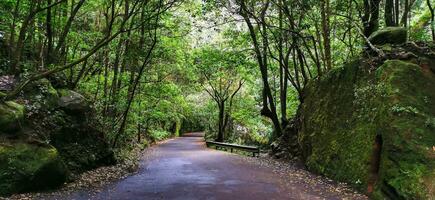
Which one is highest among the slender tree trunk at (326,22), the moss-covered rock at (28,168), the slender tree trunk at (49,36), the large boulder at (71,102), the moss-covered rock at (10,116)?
the slender tree trunk at (326,22)

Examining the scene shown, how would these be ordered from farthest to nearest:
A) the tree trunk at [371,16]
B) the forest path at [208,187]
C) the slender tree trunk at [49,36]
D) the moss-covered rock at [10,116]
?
the tree trunk at [371,16] < the slender tree trunk at [49,36] < the forest path at [208,187] < the moss-covered rock at [10,116]

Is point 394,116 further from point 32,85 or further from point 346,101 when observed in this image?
point 32,85

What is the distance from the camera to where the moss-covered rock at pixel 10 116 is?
9.09m

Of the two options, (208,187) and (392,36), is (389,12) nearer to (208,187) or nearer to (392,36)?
(392,36)

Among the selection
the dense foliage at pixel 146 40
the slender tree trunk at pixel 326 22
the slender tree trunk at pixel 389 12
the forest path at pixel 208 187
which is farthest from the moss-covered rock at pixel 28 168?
the slender tree trunk at pixel 389 12

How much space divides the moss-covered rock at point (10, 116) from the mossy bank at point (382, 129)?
9.20 m

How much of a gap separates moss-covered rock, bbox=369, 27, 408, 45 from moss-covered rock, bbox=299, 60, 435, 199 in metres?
1.36

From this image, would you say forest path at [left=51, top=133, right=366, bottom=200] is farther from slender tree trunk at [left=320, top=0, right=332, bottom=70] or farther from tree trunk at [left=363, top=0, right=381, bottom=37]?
tree trunk at [left=363, top=0, right=381, bottom=37]

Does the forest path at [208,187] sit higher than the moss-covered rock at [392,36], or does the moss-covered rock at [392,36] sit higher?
the moss-covered rock at [392,36]

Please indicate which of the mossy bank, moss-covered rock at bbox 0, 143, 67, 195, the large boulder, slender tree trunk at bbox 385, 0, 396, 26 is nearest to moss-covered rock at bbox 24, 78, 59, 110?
the large boulder

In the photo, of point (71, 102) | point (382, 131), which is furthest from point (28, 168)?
point (382, 131)

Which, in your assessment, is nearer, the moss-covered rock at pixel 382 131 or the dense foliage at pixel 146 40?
the moss-covered rock at pixel 382 131

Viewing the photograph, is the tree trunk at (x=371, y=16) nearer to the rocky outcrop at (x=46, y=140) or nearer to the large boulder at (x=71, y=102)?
the large boulder at (x=71, y=102)

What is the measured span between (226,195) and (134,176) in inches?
179
